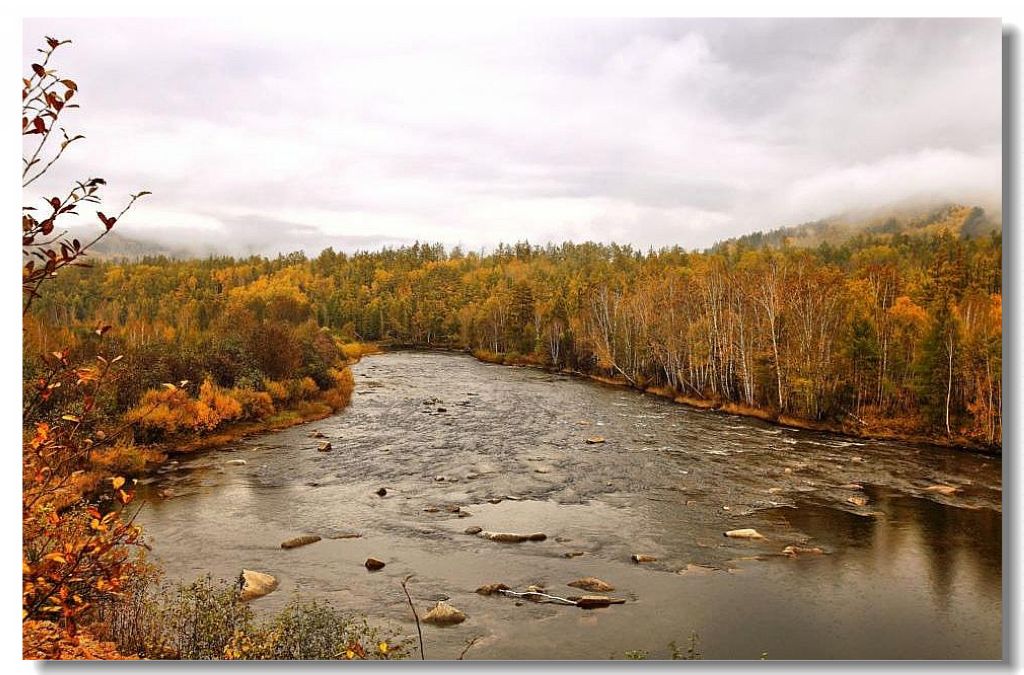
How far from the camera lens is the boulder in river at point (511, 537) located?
827cm

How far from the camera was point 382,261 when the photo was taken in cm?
6053

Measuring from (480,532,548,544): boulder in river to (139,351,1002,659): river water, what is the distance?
15 centimetres

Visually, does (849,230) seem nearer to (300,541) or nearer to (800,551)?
(800,551)

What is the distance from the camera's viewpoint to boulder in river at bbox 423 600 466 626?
6074 millimetres

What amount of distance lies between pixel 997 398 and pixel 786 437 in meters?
4.49

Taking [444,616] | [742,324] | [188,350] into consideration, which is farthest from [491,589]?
[742,324]

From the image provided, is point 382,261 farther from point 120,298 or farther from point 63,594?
point 63,594

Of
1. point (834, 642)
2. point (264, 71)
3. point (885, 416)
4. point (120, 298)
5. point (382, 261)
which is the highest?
point (382, 261)

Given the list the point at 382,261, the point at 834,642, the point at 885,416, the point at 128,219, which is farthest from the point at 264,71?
the point at 382,261

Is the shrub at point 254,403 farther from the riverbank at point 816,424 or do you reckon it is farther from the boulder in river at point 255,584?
the riverbank at point 816,424

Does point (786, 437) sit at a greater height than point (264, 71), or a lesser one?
lesser

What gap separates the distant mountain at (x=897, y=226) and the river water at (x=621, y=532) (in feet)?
12.0

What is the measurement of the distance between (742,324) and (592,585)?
48.7 feet

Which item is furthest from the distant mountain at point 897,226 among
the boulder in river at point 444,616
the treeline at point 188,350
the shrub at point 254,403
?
the shrub at point 254,403
